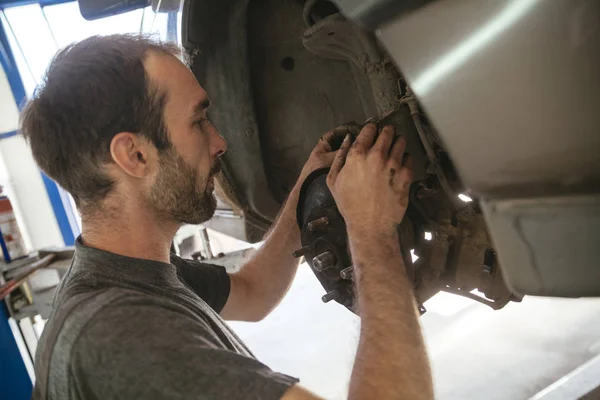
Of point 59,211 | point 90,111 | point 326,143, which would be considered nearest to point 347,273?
point 326,143

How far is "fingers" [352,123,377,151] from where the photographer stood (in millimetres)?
805

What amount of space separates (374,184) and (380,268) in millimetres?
129

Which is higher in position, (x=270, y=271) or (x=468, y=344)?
(x=270, y=271)

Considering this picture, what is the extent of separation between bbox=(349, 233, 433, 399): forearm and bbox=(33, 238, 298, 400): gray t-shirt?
103mm

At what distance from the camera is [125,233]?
2.82 ft

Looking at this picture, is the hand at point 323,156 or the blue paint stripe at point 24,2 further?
the blue paint stripe at point 24,2

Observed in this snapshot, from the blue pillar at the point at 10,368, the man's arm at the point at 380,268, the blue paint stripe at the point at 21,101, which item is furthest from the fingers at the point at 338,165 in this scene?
the blue paint stripe at the point at 21,101

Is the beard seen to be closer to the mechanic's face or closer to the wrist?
the mechanic's face

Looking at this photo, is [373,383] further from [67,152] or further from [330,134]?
[67,152]

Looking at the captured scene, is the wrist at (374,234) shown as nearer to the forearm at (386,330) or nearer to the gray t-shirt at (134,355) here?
the forearm at (386,330)

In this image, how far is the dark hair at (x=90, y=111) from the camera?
84 centimetres

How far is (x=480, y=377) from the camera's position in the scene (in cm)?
168

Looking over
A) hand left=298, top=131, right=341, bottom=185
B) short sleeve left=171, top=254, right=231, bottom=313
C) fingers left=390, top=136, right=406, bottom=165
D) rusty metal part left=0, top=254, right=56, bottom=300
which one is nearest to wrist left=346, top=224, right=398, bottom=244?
fingers left=390, top=136, right=406, bottom=165

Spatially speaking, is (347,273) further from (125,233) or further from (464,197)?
(125,233)
